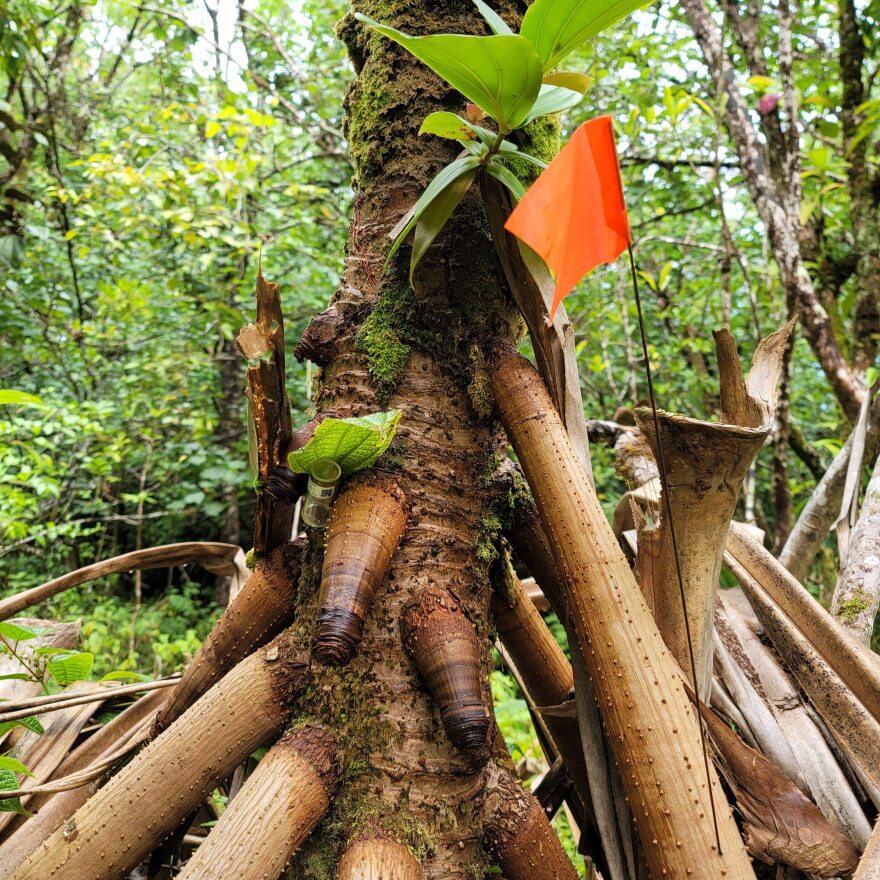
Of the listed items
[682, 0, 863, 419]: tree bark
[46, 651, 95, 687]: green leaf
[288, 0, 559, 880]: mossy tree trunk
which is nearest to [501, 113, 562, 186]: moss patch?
[288, 0, 559, 880]: mossy tree trunk

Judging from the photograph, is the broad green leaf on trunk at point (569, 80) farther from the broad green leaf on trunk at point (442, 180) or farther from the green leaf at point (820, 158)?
the green leaf at point (820, 158)

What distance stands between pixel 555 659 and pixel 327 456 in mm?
506

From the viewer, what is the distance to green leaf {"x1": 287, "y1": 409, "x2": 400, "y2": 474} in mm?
797

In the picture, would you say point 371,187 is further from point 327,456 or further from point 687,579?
point 687,579

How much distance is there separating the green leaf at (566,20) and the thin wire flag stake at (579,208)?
204 mm

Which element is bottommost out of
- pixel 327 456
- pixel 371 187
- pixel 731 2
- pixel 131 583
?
pixel 131 583

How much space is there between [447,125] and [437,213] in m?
0.11

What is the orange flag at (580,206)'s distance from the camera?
0.60m

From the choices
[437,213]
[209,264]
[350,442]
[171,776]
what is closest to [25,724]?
[171,776]

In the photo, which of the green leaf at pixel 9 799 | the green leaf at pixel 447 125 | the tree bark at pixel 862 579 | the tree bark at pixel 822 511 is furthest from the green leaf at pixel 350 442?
the tree bark at pixel 822 511

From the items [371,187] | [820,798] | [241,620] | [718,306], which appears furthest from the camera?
[718,306]

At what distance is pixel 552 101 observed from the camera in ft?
2.70

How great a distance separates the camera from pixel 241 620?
95cm

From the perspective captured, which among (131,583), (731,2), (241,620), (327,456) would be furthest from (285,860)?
(131,583)
